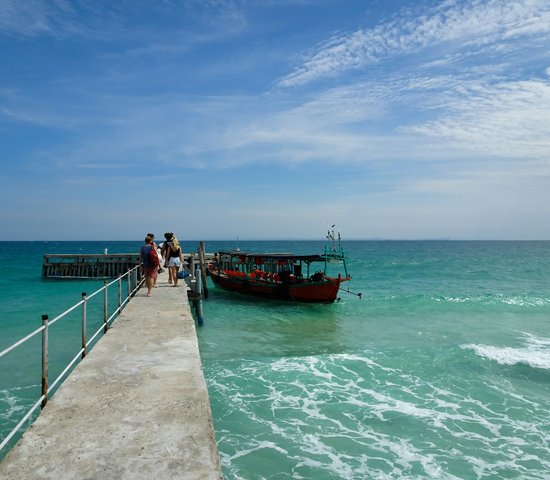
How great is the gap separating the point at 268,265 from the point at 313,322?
913cm

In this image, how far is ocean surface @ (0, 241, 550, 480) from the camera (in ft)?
23.4

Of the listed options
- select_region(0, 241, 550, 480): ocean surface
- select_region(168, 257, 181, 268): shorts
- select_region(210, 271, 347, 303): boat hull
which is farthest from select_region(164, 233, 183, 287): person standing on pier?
select_region(210, 271, 347, 303): boat hull

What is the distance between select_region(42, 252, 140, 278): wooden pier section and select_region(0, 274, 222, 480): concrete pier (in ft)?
98.0

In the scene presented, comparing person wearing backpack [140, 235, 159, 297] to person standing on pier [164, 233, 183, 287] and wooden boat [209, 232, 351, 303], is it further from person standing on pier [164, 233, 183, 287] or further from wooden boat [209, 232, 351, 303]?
wooden boat [209, 232, 351, 303]

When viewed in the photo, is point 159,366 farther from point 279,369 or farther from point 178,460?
point 279,369

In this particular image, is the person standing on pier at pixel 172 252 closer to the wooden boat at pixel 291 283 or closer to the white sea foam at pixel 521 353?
the wooden boat at pixel 291 283

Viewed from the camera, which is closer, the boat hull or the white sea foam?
the white sea foam

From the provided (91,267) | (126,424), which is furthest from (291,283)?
(91,267)

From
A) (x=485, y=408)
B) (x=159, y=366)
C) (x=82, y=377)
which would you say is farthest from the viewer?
(x=485, y=408)

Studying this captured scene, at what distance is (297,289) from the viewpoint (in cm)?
2248

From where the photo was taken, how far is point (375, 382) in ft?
35.7

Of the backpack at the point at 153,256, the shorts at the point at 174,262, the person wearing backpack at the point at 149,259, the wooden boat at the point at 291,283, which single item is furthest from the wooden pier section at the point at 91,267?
the backpack at the point at 153,256

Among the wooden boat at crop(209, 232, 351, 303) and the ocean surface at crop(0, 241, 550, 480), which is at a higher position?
the wooden boat at crop(209, 232, 351, 303)

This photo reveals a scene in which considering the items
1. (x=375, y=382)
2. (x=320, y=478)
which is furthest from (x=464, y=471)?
(x=375, y=382)
